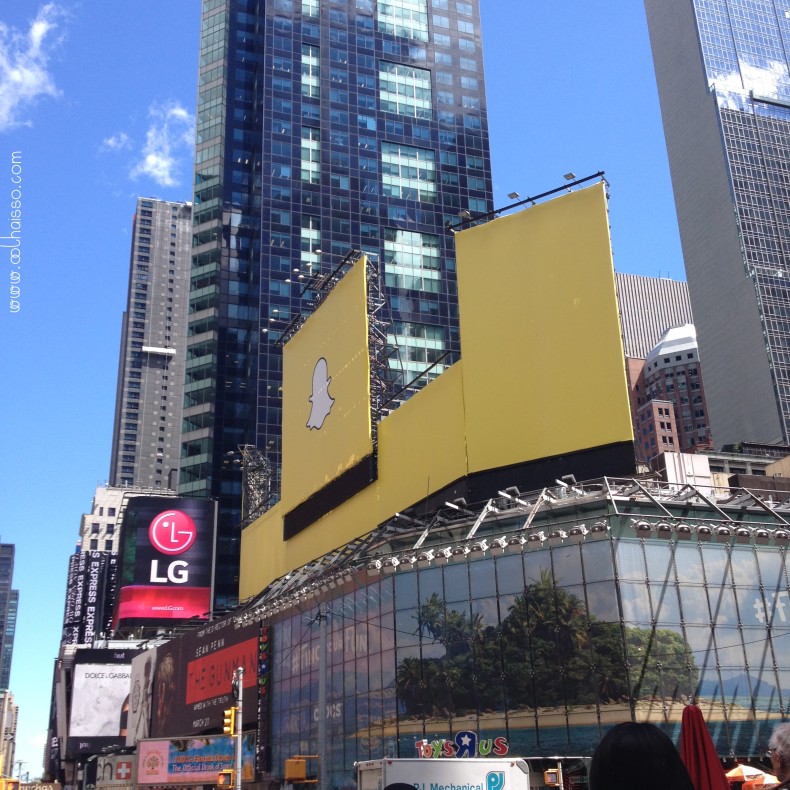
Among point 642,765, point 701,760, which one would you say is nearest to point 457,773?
point 701,760

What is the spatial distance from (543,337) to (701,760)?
98.6ft

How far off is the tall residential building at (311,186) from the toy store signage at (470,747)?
66548 millimetres

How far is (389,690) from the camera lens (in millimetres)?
37531

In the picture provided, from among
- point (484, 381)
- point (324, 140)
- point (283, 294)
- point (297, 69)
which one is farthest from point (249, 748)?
point (297, 69)

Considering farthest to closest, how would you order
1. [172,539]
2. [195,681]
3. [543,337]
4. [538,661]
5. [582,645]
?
[172,539] → [195,681] → [543,337] → [538,661] → [582,645]

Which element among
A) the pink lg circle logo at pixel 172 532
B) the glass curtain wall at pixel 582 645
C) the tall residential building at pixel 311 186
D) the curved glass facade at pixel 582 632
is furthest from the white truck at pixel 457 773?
the tall residential building at pixel 311 186

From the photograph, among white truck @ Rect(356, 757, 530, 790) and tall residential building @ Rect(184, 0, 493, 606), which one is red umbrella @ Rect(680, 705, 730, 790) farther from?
tall residential building @ Rect(184, 0, 493, 606)

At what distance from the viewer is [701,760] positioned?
33.3 ft

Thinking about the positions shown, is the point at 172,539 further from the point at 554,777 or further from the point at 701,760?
the point at 701,760

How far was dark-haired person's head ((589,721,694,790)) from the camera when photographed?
3.89 m

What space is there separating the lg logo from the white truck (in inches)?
2316

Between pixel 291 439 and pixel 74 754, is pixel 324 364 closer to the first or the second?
pixel 291 439

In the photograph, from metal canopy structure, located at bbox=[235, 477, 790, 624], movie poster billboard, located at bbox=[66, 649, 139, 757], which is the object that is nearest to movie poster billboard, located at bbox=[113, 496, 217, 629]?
movie poster billboard, located at bbox=[66, 649, 139, 757]

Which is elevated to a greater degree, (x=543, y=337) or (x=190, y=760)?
(x=543, y=337)
